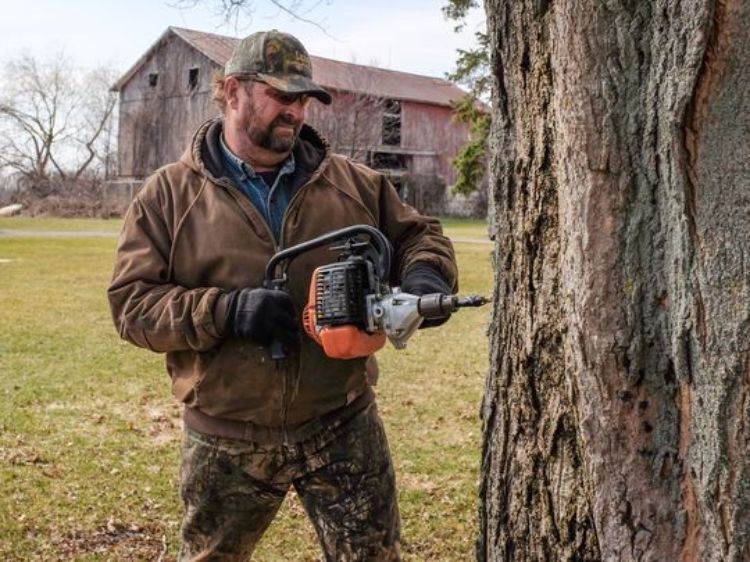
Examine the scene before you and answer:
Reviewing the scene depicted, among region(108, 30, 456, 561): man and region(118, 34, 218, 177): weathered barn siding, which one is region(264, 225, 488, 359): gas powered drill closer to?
region(108, 30, 456, 561): man

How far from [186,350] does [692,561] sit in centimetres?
177

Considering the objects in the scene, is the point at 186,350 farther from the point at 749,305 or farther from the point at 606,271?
the point at 749,305

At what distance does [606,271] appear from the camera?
200 centimetres

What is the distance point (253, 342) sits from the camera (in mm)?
2914

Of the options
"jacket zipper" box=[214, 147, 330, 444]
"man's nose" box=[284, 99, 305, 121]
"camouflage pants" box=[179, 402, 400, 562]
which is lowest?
"camouflage pants" box=[179, 402, 400, 562]

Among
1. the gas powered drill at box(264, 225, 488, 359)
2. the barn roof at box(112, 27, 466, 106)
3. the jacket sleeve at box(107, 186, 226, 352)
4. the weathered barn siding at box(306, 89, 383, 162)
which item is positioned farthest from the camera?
the barn roof at box(112, 27, 466, 106)

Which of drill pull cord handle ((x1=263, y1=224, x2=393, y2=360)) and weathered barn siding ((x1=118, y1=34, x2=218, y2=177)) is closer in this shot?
drill pull cord handle ((x1=263, y1=224, x2=393, y2=360))

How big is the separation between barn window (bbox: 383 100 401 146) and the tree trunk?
39.5m

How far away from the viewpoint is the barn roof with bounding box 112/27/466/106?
3230 centimetres

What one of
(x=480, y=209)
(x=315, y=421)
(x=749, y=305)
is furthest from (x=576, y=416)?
(x=480, y=209)

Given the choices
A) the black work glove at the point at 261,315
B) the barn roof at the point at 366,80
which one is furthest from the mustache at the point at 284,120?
the barn roof at the point at 366,80

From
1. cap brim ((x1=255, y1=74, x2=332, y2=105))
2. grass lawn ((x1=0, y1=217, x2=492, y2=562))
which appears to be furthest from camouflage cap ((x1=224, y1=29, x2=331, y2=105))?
grass lawn ((x1=0, y1=217, x2=492, y2=562))

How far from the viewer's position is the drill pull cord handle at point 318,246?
2844mm

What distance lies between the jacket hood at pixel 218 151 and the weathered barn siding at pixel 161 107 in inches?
1280
